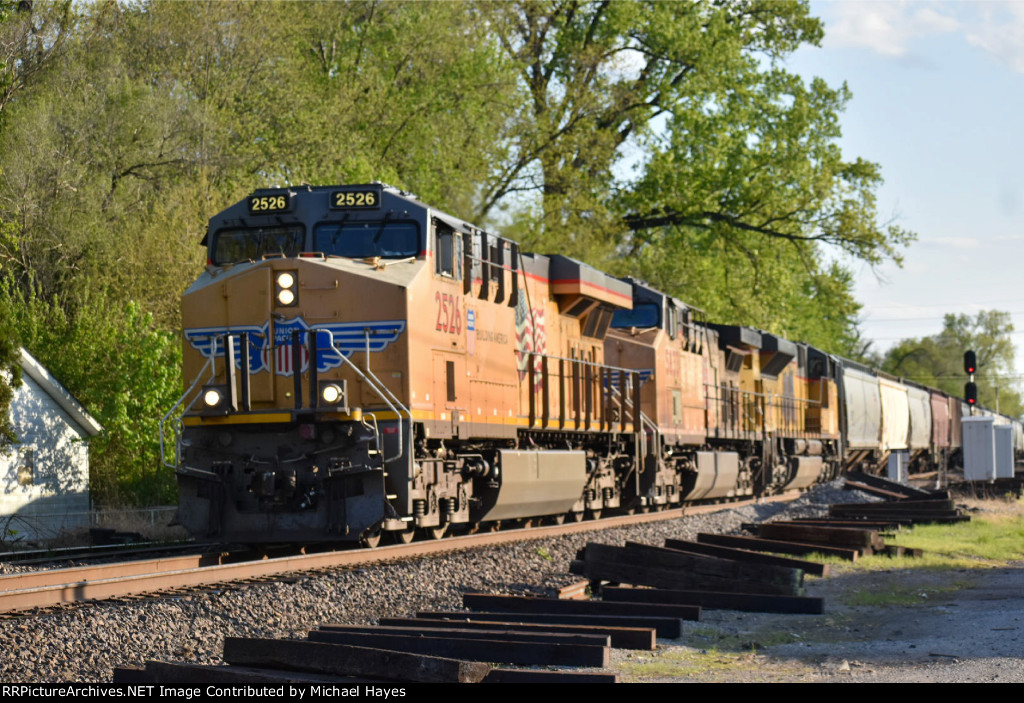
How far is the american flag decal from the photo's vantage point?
14867mm

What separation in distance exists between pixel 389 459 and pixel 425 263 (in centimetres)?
219

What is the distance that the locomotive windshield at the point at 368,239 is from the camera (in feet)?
40.9

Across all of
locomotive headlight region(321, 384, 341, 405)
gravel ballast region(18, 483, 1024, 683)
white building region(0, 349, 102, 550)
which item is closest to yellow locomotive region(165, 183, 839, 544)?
locomotive headlight region(321, 384, 341, 405)

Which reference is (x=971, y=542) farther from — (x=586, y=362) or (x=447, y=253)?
(x=447, y=253)

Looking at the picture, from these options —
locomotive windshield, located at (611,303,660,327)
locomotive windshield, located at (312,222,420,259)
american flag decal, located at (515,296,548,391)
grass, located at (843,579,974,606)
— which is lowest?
grass, located at (843,579,974,606)

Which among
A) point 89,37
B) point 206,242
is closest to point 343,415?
point 206,242

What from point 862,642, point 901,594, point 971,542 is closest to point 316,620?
point 862,642

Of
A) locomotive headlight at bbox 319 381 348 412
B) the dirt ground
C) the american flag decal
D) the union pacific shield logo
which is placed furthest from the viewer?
the american flag decal

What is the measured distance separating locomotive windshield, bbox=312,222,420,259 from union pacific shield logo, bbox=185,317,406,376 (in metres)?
0.90

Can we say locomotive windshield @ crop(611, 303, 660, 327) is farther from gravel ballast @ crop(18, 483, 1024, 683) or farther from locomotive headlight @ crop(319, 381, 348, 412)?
locomotive headlight @ crop(319, 381, 348, 412)

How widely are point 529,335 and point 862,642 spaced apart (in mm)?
7611

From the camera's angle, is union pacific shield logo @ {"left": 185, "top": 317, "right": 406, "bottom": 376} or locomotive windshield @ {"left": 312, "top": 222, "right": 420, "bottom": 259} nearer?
union pacific shield logo @ {"left": 185, "top": 317, "right": 406, "bottom": 376}

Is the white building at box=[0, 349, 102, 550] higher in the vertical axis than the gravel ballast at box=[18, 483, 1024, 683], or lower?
higher

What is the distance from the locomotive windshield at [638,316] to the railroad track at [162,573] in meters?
6.55
